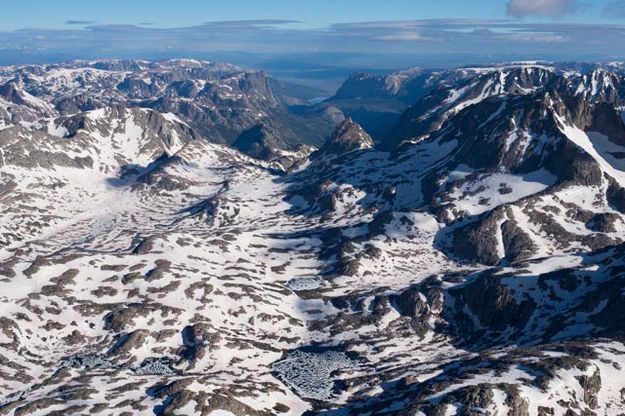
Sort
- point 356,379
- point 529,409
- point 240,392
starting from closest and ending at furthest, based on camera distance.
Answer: point 529,409, point 240,392, point 356,379

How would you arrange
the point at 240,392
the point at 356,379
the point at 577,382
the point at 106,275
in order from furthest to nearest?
1. the point at 106,275
2. the point at 356,379
3. the point at 240,392
4. the point at 577,382

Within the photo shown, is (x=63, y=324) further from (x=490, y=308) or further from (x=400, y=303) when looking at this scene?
(x=490, y=308)

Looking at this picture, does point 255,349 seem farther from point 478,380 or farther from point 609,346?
point 609,346

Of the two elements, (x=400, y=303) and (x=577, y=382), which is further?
(x=400, y=303)

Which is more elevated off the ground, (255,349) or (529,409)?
(529,409)

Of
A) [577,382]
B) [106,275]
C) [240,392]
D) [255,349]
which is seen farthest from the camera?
[106,275]

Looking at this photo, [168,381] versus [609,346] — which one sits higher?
[609,346]

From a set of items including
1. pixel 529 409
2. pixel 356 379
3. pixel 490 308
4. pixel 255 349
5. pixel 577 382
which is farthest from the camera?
pixel 490 308

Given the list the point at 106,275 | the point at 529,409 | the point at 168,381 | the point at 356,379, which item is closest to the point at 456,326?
the point at 356,379

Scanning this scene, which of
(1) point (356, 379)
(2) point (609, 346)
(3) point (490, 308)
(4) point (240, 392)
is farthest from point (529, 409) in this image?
(3) point (490, 308)
